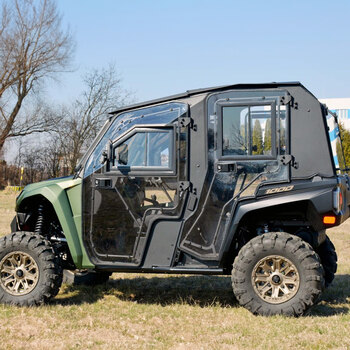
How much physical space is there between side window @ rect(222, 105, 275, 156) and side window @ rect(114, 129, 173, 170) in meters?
0.61

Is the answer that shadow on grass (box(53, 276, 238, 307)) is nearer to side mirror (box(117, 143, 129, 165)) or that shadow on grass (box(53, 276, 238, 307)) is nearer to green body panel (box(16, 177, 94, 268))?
green body panel (box(16, 177, 94, 268))

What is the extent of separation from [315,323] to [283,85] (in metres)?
2.40

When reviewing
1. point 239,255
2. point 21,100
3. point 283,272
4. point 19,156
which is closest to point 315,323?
point 283,272

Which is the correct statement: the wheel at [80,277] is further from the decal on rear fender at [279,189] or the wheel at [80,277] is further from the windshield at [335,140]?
the windshield at [335,140]

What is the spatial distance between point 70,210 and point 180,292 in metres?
1.89

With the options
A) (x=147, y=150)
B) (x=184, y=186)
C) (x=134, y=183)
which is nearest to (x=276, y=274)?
→ (x=184, y=186)

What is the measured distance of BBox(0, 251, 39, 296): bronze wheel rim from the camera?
5.99 meters

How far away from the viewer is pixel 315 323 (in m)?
5.38

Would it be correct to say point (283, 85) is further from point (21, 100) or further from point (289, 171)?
point (21, 100)

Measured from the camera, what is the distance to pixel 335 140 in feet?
21.1

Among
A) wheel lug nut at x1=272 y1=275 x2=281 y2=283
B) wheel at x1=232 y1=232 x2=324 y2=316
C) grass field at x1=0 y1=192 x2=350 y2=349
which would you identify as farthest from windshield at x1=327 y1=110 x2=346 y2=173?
grass field at x1=0 y1=192 x2=350 y2=349

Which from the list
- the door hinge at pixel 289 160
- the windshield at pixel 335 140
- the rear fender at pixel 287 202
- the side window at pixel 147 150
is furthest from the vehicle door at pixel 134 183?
the windshield at pixel 335 140

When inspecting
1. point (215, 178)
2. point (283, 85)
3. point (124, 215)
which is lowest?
point (124, 215)

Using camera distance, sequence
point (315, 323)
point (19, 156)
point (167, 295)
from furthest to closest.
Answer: point (19, 156) → point (167, 295) → point (315, 323)
